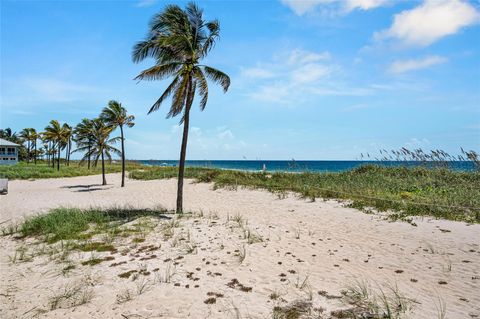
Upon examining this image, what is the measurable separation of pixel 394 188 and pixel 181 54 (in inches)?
531

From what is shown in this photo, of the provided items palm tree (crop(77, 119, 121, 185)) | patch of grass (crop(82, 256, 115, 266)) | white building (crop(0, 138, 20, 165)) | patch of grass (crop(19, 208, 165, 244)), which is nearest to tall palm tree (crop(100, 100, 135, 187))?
palm tree (crop(77, 119, 121, 185))

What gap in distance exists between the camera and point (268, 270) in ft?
22.3

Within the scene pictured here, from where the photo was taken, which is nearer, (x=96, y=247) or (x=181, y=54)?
(x=96, y=247)

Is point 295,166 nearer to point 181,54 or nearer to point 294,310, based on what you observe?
point 181,54

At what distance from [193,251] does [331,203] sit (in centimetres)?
830

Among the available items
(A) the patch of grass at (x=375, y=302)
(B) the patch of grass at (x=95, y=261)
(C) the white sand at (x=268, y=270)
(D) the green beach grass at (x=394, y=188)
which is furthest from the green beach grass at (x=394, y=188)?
(B) the patch of grass at (x=95, y=261)

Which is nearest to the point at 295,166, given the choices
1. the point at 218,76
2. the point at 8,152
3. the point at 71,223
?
the point at 218,76

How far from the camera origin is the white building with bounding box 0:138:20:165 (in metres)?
52.1

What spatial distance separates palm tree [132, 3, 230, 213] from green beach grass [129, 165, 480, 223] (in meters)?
7.86

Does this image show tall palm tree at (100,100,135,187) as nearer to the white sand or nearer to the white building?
the white sand

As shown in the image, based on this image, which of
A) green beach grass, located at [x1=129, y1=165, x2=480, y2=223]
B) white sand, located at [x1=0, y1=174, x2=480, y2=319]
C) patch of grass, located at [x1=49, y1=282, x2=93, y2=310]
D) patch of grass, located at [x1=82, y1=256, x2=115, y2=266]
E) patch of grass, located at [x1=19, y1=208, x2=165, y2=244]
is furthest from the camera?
green beach grass, located at [x1=129, y1=165, x2=480, y2=223]

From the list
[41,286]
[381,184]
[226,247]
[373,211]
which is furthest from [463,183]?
[41,286]

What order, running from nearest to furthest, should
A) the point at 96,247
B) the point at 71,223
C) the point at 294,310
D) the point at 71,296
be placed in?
1. the point at 294,310
2. the point at 71,296
3. the point at 96,247
4. the point at 71,223

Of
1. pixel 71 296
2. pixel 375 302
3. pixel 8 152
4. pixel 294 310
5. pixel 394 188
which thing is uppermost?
pixel 8 152
